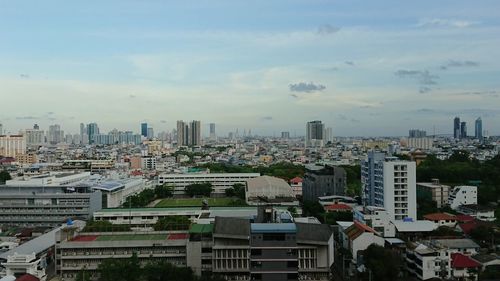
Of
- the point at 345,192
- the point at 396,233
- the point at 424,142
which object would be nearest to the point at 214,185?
the point at 345,192

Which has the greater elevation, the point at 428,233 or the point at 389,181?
the point at 389,181

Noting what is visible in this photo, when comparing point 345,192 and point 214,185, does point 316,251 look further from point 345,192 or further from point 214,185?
point 214,185

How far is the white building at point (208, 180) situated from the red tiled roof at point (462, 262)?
15.7 meters

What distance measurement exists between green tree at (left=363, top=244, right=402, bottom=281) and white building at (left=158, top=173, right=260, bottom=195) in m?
15.6

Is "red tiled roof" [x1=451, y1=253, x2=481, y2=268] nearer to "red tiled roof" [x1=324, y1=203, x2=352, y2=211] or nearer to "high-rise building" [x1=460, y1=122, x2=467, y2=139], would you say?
"red tiled roof" [x1=324, y1=203, x2=352, y2=211]

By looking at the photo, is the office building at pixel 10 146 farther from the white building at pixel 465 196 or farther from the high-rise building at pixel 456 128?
the high-rise building at pixel 456 128

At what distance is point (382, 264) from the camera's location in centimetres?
961

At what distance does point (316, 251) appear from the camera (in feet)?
31.4

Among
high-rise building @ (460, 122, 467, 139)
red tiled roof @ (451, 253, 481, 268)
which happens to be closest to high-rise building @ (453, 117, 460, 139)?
high-rise building @ (460, 122, 467, 139)

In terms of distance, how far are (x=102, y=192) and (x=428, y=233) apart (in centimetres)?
1109

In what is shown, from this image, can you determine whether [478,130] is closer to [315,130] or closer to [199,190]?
[315,130]

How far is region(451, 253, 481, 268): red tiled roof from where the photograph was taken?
10.1 metres

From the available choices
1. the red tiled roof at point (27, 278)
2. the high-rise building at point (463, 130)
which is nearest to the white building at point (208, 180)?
the red tiled roof at point (27, 278)

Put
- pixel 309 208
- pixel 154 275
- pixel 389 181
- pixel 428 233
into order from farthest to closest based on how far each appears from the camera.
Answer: pixel 309 208 < pixel 389 181 < pixel 428 233 < pixel 154 275
